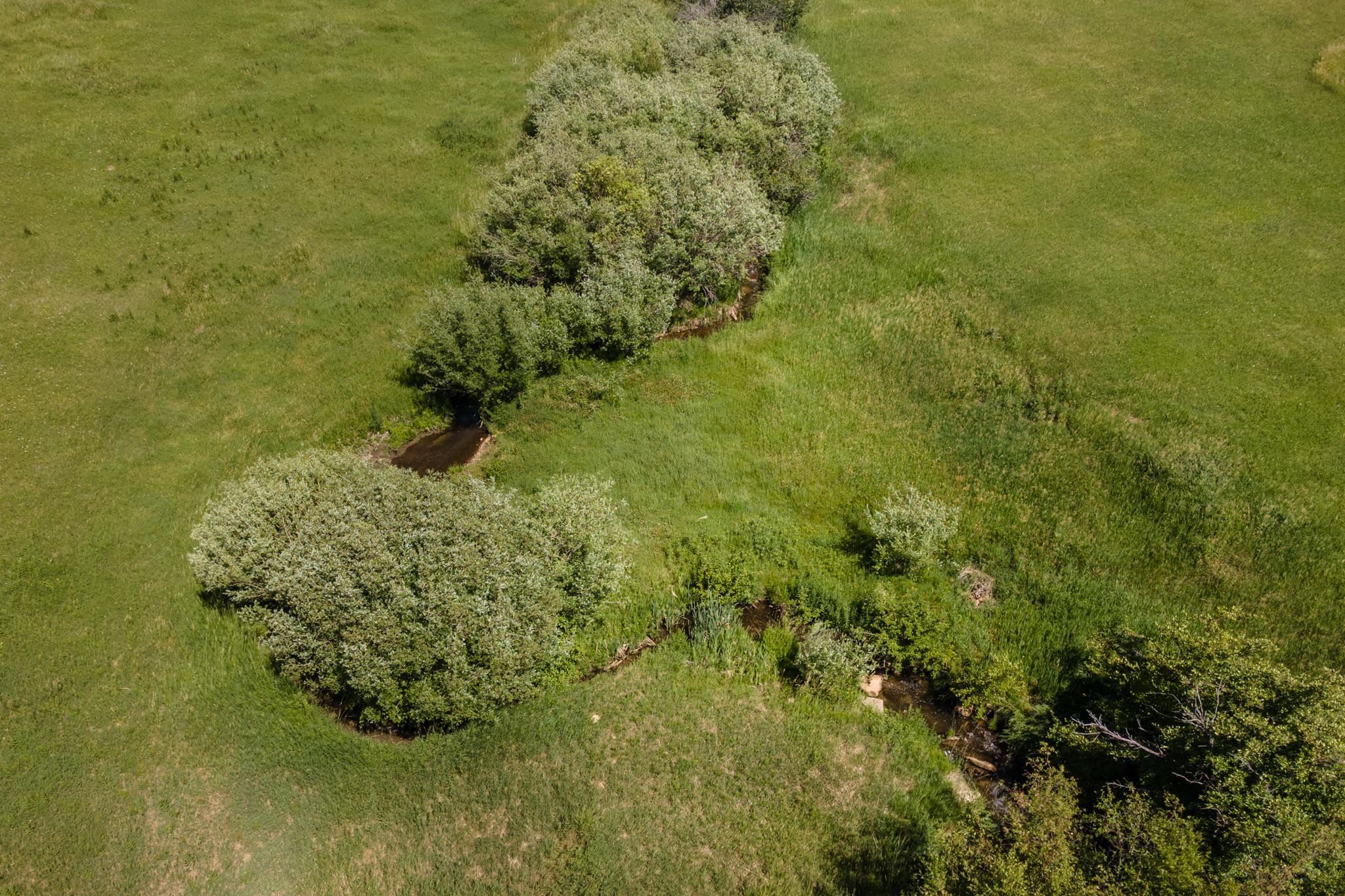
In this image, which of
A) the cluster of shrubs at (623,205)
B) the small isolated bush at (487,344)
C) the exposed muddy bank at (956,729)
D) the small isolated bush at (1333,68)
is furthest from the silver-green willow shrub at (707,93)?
the small isolated bush at (1333,68)

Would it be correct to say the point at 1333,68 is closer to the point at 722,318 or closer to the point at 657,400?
the point at 722,318

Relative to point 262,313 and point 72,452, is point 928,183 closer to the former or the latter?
point 262,313

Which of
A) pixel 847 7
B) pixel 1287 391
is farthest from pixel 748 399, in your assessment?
pixel 847 7

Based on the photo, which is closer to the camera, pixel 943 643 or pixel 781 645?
pixel 943 643

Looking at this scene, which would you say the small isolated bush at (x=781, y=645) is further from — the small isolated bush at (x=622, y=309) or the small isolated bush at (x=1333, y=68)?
the small isolated bush at (x=1333, y=68)

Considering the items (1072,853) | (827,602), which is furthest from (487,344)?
(1072,853)

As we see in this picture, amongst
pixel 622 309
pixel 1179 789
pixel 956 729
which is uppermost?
pixel 622 309

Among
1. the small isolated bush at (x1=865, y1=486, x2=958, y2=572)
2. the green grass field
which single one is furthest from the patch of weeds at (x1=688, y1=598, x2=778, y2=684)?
the small isolated bush at (x1=865, y1=486, x2=958, y2=572)
